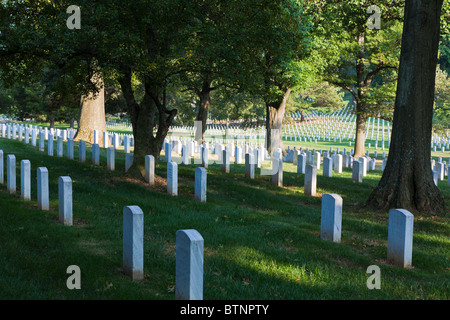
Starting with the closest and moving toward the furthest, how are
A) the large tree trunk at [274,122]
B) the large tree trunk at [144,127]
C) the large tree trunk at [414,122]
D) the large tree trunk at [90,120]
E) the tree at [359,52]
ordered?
the large tree trunk at [414,122], the large tree trunk at [144,127], the tree at [359,52], the large tree trunk at [274,122], the large tree trunk at [90,120]

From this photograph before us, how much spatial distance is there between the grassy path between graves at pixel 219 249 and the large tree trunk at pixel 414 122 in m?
0.55

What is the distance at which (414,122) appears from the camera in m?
10.2

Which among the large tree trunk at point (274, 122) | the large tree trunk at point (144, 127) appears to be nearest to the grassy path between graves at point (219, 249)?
the large tree trunk at point (144, 127)

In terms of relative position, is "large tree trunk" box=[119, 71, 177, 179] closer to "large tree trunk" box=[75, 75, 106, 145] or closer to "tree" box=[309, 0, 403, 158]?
"tree" box=[309, 0, 403, 158]

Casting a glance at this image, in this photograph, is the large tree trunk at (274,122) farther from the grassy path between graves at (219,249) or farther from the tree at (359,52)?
the grassy path between graves at (219,249)

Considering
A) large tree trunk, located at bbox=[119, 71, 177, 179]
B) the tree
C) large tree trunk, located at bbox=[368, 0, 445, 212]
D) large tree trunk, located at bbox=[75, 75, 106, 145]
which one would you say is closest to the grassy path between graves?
large tree trunk, located at bbox=[368, 0, 445, 212]

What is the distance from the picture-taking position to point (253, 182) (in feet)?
46.2

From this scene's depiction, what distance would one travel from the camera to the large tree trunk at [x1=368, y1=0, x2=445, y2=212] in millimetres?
10094

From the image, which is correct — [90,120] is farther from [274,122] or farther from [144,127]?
[144,127]

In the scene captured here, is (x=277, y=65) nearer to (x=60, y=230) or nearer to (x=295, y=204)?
(x=295, y=204)

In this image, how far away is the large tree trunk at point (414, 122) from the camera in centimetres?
1009

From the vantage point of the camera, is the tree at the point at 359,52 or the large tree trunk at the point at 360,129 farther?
the large tree trunk at the point at 360,129

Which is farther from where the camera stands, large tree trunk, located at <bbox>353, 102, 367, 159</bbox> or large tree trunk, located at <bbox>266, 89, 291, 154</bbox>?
large tree trunk, located at <bbox>353, 102, 367, 159</bbox>

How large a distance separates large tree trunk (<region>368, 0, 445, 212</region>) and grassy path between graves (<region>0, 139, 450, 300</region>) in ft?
1.81
